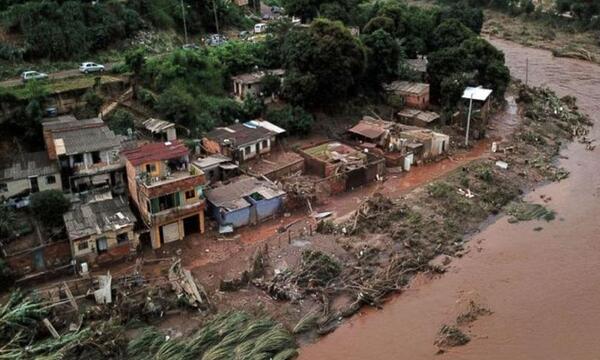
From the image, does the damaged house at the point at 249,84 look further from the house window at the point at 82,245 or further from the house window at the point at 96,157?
the house window at the point at 82,245

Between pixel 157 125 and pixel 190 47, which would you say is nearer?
pixel 157 125

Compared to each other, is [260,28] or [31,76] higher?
[260,28]

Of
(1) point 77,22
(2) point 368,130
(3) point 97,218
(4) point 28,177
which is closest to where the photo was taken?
(3) point 97,218

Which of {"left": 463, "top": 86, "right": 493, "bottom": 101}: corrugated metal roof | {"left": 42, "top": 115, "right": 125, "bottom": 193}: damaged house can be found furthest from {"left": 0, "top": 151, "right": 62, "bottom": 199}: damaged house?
{"left": 463, "top": 86, "right": 493, "bottom": 101}: corrugated metal roof

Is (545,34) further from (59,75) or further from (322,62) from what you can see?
(59,75)

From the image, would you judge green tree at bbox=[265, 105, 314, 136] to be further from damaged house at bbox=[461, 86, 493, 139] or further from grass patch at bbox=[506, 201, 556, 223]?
grass patch at bbox=[506, 201, 556, 223]

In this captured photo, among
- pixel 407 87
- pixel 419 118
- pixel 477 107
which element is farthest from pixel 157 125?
pixel 477 107

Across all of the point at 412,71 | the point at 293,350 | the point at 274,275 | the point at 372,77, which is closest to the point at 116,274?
the point at 274,275
